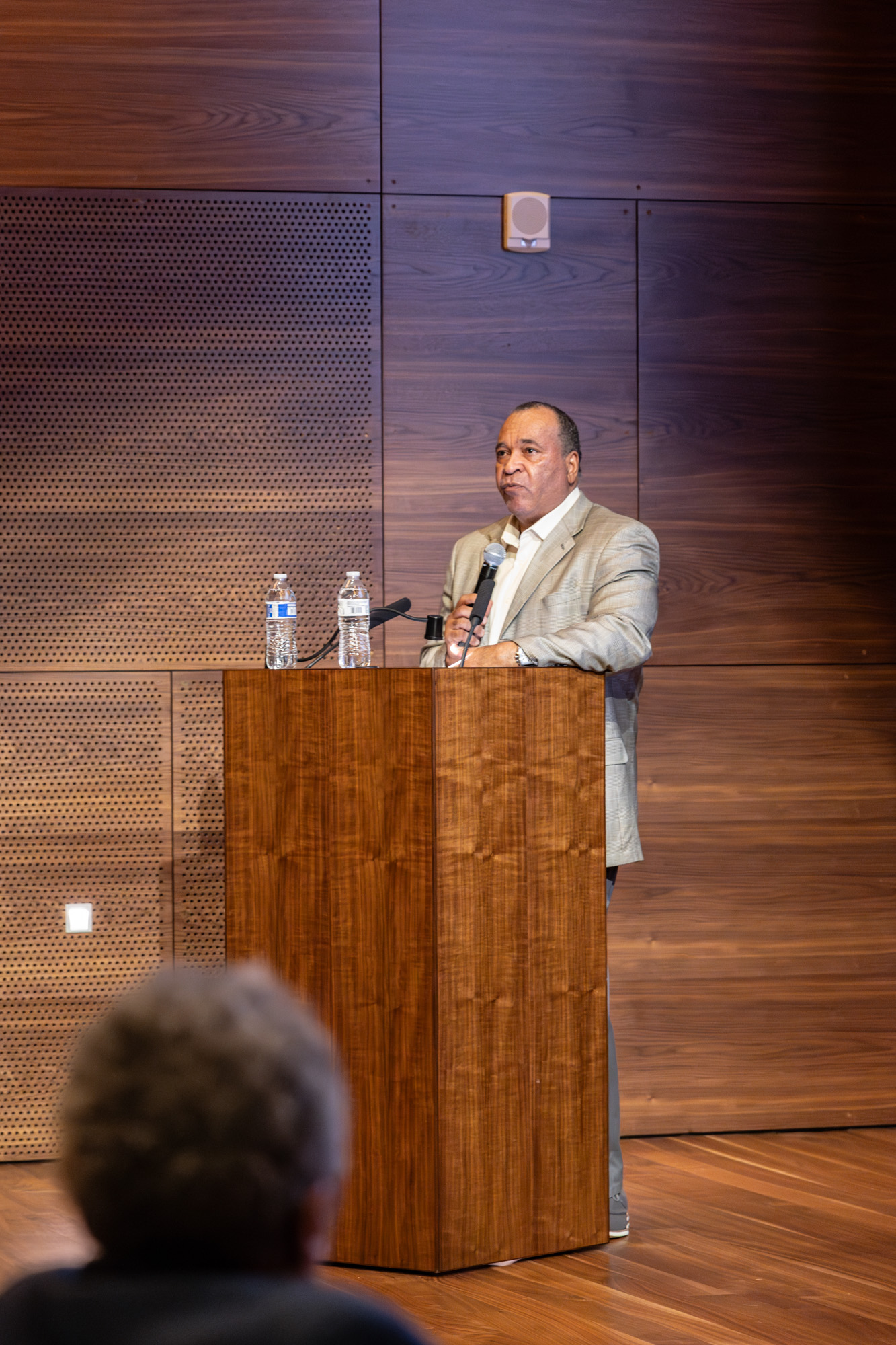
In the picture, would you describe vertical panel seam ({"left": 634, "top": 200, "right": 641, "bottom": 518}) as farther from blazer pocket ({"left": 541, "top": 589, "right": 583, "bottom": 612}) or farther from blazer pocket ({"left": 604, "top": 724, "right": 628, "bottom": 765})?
blazer pocket ({"left": 604, "top": 724, "right": 628, "bottom": 765})

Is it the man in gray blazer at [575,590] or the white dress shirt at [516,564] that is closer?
the man in gray blazer at [575,590]

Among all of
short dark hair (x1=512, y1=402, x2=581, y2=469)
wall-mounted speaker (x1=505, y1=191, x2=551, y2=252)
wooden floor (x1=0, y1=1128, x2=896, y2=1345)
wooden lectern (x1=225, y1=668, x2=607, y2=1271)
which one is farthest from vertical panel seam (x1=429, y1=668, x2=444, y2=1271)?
wall-mounted speaker (x1=505, y1=191, x2=551, y2=252)

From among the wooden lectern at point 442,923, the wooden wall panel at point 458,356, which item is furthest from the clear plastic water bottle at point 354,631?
the wooden wall panel at point 458,356

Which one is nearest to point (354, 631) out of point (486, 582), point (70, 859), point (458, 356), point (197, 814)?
point (486, 582)

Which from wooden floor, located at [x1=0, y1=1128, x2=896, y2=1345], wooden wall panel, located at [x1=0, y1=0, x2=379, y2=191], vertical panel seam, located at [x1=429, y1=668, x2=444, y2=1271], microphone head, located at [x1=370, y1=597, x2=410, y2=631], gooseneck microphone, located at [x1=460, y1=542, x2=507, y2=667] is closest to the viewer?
wooden floor, located at [x1=0, y1=1128, x2=896, y2=1345]

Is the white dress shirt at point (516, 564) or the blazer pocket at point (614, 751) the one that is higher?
the white dress shirt at point (516, 564)

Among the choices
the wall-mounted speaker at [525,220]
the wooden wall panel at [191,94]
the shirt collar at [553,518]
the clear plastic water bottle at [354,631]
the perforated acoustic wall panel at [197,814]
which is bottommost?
the perforated acoustic wall panel at [197,814]

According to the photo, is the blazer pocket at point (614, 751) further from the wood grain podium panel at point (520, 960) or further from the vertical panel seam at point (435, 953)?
the vertical panel seam at point (435, 953)

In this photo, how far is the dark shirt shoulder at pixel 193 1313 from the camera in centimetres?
70

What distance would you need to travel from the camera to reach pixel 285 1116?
0.73m

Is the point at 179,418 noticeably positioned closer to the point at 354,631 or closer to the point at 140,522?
the point at 140,522

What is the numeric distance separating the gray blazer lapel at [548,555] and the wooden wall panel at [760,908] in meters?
0.84

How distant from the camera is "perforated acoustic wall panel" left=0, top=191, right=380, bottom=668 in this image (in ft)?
12.9

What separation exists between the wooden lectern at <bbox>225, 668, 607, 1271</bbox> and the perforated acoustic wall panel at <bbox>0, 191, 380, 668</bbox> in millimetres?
1035
